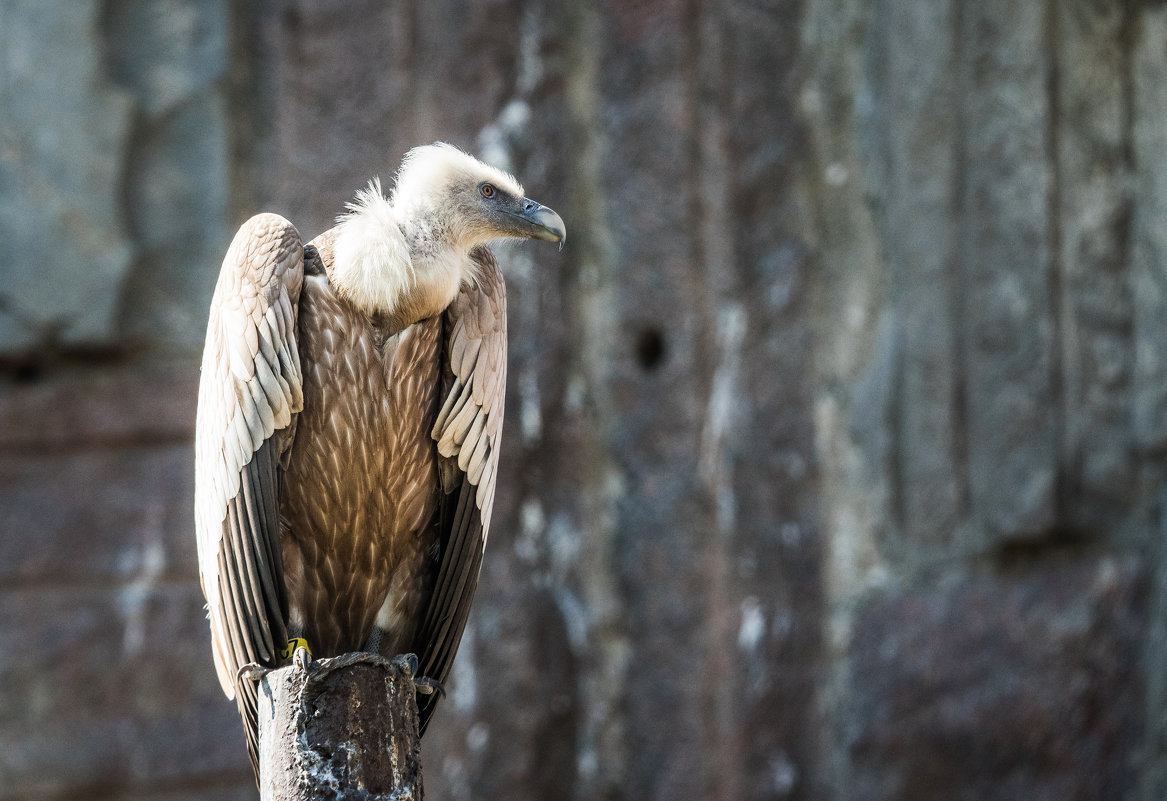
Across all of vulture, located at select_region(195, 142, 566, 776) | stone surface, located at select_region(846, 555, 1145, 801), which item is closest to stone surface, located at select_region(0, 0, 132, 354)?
vulture, located at select_region(195, 142, 566, 776)

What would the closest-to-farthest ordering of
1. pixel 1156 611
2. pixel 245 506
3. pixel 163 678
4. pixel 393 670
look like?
1. pixel 393 670
2. pixel 245 506
3. pixel 1156 611
4. pixel 163 678

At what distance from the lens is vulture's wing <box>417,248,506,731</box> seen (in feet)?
10.5

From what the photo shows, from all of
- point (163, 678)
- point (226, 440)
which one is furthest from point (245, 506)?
point (163, 678)

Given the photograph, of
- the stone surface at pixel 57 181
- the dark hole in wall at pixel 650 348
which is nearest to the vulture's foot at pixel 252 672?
the dark hole in wall at pixel 650 348

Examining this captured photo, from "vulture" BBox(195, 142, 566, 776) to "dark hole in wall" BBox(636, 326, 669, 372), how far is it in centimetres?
145

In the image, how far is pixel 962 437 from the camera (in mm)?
4516

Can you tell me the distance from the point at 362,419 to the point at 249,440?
0.73ft

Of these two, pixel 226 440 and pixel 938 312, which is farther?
pixel 938 312

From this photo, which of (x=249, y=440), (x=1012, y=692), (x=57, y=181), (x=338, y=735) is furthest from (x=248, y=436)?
(x=1012, y=692)

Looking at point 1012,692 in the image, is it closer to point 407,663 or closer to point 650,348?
point 650,348

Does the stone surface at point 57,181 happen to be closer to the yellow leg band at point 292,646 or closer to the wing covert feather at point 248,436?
the wing covert feather at point 248,436

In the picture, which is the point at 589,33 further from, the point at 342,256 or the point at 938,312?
the point at 342,256

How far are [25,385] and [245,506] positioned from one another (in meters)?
2.11

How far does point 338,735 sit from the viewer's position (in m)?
2.55
